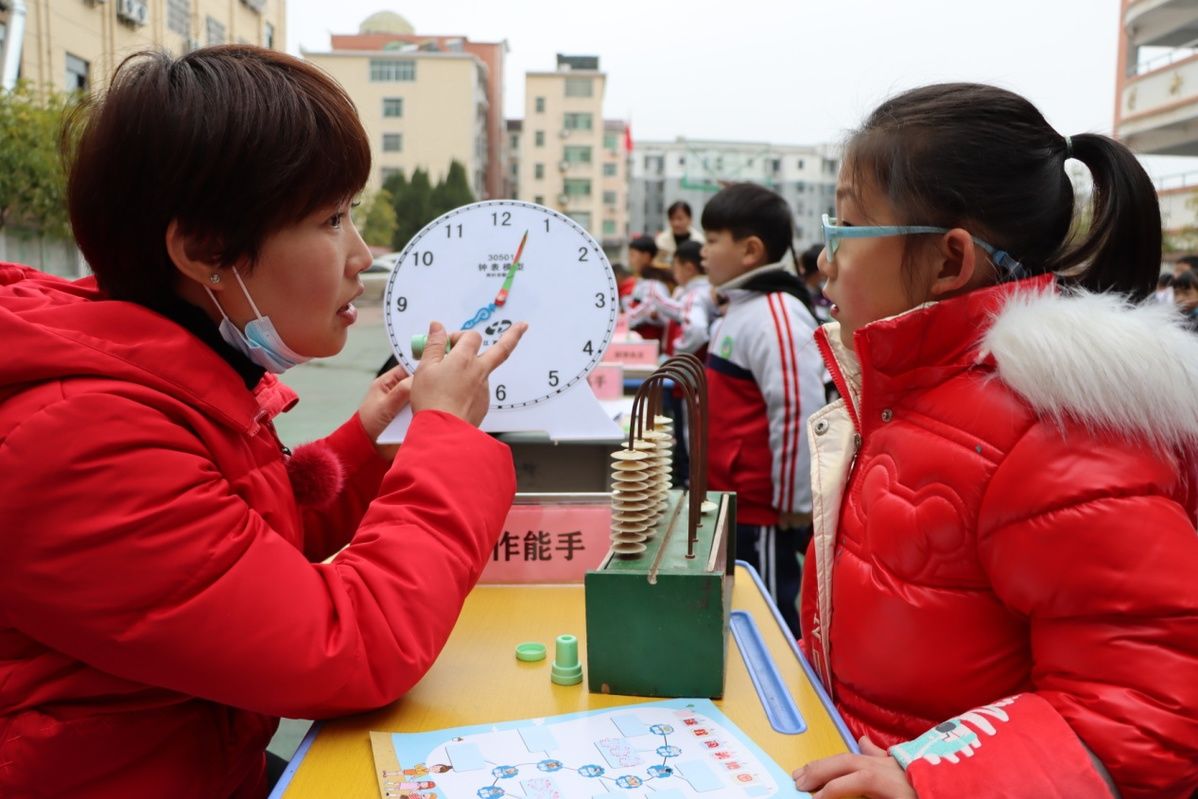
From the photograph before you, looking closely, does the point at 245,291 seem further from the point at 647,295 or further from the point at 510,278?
the point at 647,295

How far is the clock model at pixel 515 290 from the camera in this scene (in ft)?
5.08

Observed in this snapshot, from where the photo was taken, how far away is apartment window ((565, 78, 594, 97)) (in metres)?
56.4

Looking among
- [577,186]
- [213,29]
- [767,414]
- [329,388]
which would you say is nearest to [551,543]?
[767,414]

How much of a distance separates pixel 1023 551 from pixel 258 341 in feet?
2.87

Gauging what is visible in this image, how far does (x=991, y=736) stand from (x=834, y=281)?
62cm

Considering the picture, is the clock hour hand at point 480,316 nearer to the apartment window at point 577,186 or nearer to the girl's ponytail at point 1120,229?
the girl's ponytail at point 1120,229

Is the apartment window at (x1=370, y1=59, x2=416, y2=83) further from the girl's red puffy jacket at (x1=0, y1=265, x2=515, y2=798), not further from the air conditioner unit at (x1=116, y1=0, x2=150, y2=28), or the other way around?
the girl's red puffy jacket at (x1=0, y1=265, x2=515, y2=798)

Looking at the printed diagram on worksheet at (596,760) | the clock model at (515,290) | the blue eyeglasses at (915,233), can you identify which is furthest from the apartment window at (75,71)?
the printed diagram on worksheet at (596,760)

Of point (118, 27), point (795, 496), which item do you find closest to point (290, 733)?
point (795, 496)

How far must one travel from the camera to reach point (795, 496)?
2791 mm

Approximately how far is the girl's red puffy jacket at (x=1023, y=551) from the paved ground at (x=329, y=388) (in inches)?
133

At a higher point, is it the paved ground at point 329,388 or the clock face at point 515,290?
the clock face at point 515,290

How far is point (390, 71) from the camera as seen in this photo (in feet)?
166

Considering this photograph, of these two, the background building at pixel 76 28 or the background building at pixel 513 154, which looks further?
the background building at pixel 513 154
